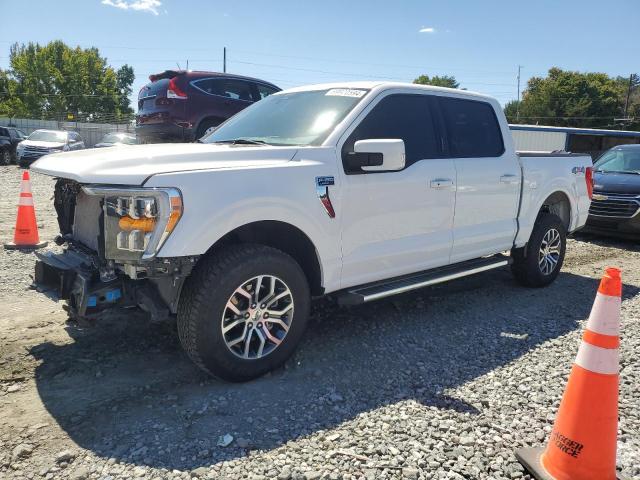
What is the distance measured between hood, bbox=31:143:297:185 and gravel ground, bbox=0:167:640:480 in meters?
1.32

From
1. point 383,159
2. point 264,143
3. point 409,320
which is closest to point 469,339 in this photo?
point 409,320

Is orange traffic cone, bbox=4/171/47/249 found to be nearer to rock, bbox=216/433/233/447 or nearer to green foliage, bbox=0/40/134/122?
rock, bbox=216/433/233/447

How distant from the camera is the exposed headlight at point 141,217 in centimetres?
295

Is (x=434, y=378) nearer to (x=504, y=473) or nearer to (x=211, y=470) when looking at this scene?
(x=504, y=473)

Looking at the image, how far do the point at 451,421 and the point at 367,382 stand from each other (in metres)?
0.66

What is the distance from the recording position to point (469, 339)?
14.3ft

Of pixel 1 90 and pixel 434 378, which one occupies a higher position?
pixel 1 90

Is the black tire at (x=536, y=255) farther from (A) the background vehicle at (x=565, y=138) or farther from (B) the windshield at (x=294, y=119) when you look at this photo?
(A) the background vehicle at (x=565, y=138)

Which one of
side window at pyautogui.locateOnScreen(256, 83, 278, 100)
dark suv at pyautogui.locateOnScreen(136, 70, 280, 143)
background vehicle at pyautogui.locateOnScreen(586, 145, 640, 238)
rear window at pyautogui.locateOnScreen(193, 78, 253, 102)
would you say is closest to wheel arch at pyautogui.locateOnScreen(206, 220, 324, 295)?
dark suv at pyautogui.locateOnScreen(136, 70, 280, 143)

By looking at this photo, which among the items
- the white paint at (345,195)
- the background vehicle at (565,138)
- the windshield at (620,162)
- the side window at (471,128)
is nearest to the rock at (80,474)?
the white paint at (345,195)

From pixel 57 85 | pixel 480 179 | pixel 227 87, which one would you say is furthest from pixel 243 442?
pixel 57 85

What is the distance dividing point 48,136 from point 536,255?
20.6 metres

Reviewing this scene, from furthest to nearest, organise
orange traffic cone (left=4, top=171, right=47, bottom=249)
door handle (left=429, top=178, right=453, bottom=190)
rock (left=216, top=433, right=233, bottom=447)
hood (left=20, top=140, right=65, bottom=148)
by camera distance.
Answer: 1. hood (left=20, top=140, right=65, bottom=148)
2. orange traffic cone (left=4, top=171, right=47, bottom=249)
3. door handle (left=429, top=178, right=453, bottom=190)
4. rock (left=216, top=433, right=233, bottom=447)

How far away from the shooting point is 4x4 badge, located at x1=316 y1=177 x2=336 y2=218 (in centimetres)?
360
